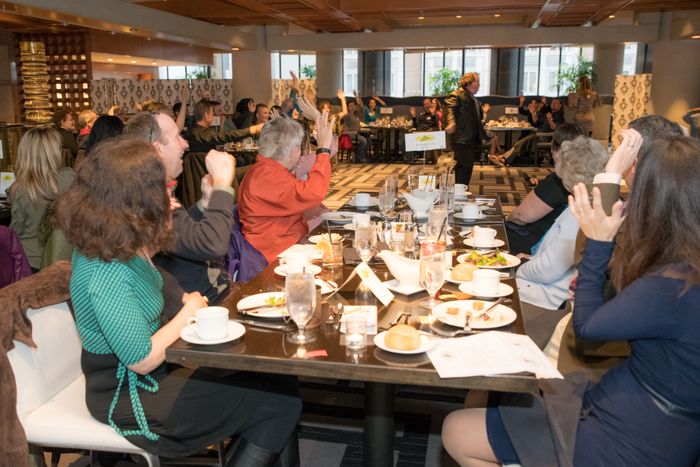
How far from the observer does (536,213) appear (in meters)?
3.41

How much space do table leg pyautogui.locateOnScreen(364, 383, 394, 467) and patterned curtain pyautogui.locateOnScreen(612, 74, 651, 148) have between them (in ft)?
45.0

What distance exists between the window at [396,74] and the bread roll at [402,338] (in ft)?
67.9

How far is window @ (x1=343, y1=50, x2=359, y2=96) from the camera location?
71.1ft

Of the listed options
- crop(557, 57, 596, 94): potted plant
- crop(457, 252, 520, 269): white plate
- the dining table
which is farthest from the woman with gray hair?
crop(557, 57, 596, 94): potted plant

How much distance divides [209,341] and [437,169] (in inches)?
255

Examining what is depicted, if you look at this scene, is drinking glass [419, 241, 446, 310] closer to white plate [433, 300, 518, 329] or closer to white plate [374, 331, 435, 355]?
white plate [433, 300, 518, 329]

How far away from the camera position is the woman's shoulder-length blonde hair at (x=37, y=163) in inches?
140

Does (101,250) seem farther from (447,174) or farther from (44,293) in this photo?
(447,174)

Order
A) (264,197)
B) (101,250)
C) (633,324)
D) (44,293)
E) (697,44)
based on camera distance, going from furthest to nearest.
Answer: (697,44) < (264,197) < (44,293) < (101,250) < (633,324)

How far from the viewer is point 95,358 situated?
1.81m

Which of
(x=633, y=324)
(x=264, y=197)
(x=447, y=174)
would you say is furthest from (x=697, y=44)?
(x=633, y=324)

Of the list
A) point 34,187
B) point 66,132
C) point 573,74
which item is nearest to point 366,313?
point 34,187

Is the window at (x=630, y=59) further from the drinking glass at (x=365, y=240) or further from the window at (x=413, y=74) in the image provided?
the drinking glass at (x=365, y=240)

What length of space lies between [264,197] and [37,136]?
4.63 ft
